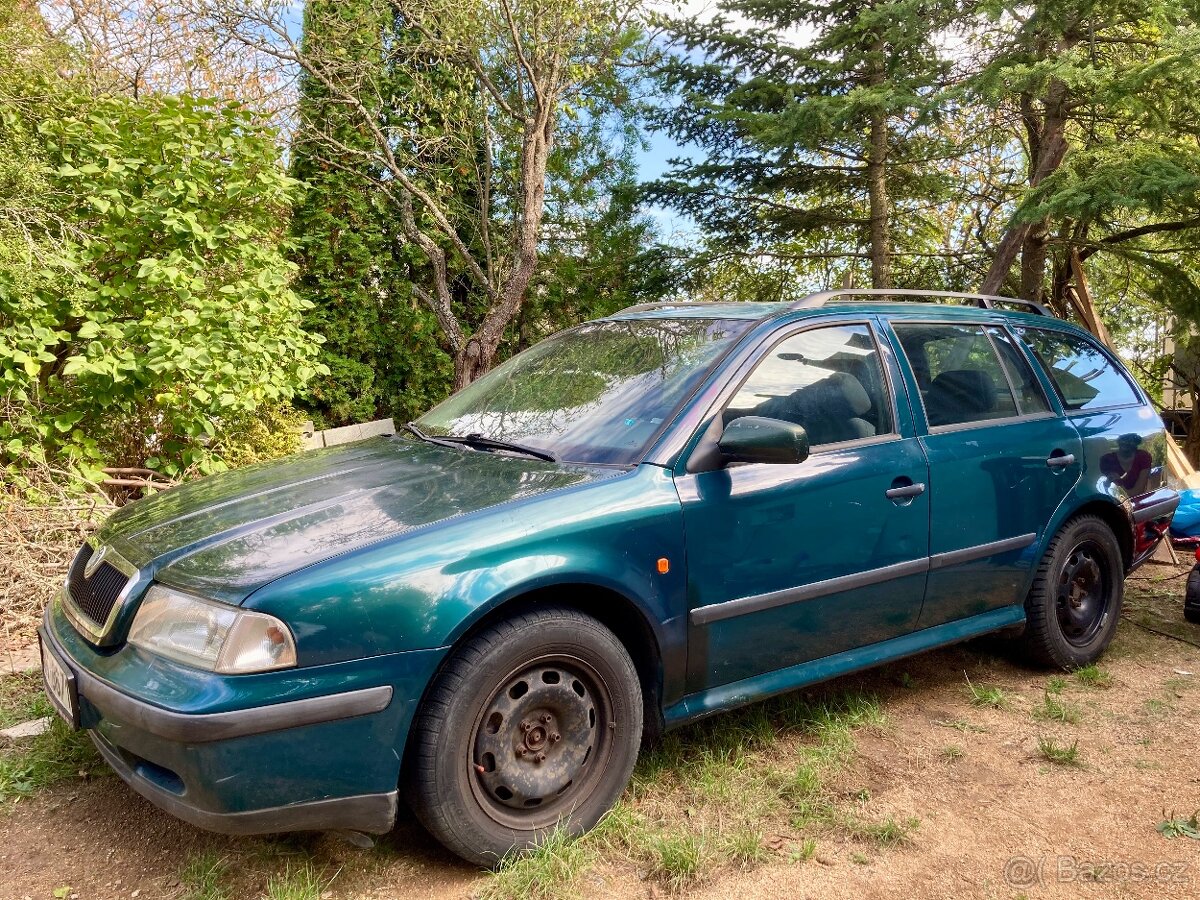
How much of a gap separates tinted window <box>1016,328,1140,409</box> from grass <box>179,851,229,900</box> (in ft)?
12.7

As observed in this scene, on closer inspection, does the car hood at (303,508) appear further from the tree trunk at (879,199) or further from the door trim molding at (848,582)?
the tree trunk at (879,199)

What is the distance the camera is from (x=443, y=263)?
9016 mm

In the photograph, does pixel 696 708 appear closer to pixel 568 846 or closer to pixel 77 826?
pixel 568 846

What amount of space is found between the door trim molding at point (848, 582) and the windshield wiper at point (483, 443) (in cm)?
73

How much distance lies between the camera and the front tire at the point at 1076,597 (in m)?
4.02

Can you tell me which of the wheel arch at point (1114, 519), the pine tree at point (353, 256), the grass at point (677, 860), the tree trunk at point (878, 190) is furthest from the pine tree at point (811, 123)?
the grass at point (677, 860)

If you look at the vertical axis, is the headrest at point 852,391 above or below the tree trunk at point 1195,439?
above

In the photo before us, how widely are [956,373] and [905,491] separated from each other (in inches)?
30.3

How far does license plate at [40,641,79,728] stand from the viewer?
2510 millimetres

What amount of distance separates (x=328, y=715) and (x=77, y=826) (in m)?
1.23

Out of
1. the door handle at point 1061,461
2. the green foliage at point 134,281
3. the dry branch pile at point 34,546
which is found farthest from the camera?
the green foliage at point 134,281

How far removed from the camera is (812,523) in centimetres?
313

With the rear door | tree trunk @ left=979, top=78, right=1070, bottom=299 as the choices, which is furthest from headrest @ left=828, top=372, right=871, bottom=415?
tree trunk @ left=979, top=78, right=1070, bottom=299

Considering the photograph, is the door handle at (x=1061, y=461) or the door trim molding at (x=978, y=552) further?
the door handle at (x=1061, y=461)
